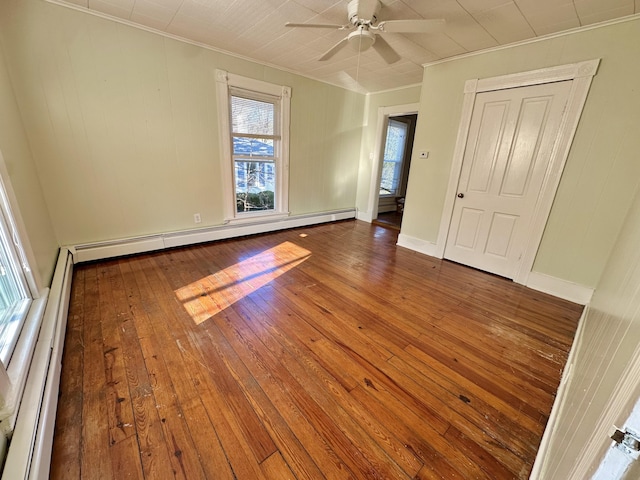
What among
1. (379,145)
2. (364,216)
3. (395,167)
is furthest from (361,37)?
(395,167)

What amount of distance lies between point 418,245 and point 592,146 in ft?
6.65

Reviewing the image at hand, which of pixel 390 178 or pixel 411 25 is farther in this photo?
pixel 390 178

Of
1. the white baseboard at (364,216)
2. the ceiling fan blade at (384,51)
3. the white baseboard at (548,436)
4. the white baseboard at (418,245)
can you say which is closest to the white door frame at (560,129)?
the white baseboard at (418,245)

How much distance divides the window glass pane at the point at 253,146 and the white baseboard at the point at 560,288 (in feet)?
12.6

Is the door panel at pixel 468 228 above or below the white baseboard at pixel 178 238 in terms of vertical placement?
above

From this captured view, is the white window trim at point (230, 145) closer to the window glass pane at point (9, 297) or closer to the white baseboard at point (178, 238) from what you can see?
the white baseboard at point (178, 238)

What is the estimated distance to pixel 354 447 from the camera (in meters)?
1.16

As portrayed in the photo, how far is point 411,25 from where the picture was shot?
189 centimetres

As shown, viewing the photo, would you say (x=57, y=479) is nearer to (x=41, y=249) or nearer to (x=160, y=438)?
(x=160, y=438)

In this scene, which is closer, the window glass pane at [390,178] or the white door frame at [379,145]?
the white door frame at [379,145]

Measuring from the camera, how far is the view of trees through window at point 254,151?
3.61m

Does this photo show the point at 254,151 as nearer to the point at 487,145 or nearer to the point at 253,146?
the point at 253,146

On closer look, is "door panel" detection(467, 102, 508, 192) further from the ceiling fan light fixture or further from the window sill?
the window sill

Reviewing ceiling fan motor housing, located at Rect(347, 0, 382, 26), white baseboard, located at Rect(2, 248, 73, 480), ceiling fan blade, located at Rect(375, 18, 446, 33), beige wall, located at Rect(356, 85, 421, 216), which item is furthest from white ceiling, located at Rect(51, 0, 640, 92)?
white baseboard, located at Rect(2, 248, 73, 480)
